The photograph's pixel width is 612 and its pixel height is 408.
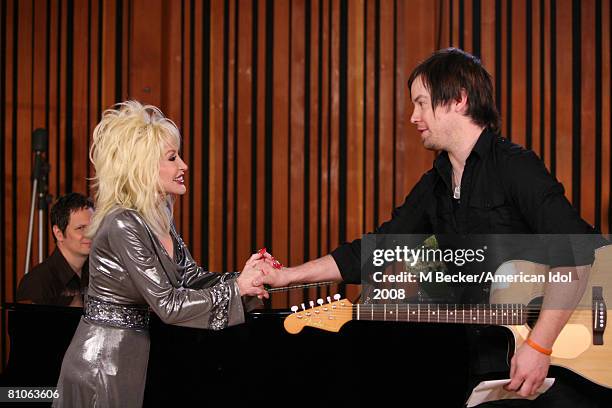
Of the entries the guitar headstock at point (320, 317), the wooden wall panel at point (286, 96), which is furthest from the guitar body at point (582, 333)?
the wooden wall panel at point (286, 96)

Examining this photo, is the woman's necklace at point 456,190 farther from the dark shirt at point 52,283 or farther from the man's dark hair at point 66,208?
the man's dark hair at point 66,208

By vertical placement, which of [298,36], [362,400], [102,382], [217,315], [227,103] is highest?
[298,36]

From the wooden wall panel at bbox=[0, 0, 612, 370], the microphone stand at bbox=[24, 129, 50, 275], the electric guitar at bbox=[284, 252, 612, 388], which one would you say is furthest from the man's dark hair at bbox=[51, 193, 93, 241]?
the electric guitar at bbox=[284, 252, 612, 388]

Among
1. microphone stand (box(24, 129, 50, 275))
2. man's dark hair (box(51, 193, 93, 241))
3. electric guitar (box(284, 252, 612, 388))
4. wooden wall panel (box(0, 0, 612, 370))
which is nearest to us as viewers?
electric guitar (box(284, 252, 612, 388))

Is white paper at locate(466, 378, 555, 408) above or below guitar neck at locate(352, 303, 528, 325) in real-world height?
below

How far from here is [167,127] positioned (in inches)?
Result: 107

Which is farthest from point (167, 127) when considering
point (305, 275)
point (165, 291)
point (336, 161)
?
point (336, 161)

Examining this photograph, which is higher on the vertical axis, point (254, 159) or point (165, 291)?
point (254, 159)

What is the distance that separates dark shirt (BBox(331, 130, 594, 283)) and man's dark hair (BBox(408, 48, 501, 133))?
7cm

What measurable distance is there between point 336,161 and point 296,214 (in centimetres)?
45

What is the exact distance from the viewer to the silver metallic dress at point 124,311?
2477 millimetres

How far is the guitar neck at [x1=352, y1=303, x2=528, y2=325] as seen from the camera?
2.56 meters

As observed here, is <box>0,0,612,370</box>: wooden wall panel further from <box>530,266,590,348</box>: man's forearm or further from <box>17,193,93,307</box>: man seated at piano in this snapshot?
<box>530,266,590,348</box>: man's forearm

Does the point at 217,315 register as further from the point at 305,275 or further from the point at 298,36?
the point at 298,36
